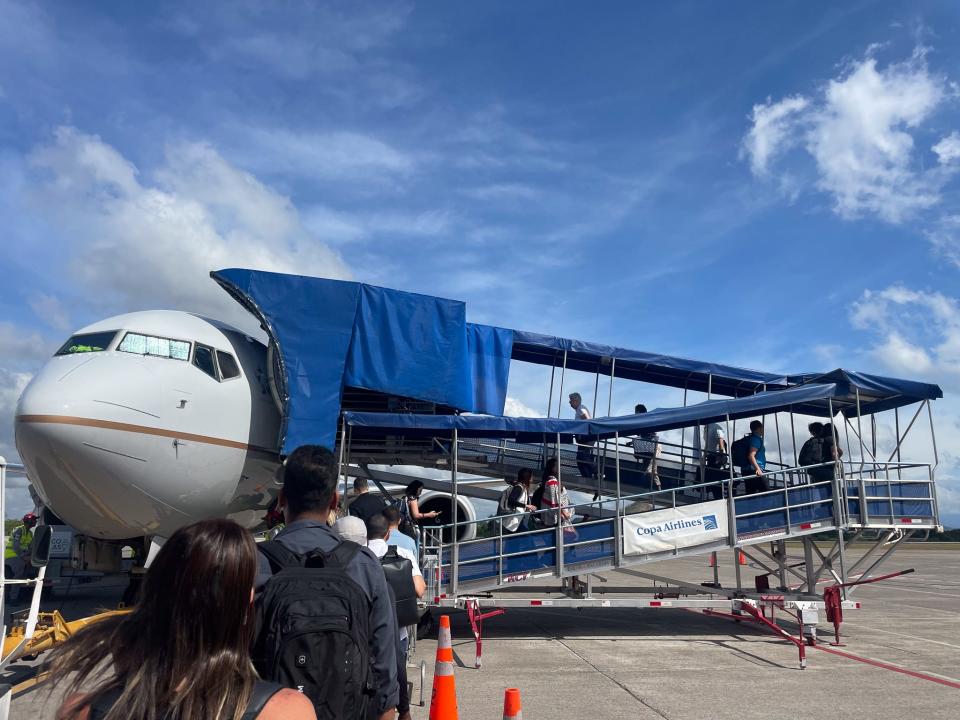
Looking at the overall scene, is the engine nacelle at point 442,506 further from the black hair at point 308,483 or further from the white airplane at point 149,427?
the black hair at point 308,483

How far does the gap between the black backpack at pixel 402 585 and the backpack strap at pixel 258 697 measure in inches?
89.9

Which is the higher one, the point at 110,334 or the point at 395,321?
the point at 395,321

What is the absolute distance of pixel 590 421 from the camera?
1207cm

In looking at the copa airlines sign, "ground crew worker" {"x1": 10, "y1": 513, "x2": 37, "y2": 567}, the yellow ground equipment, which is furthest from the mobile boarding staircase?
"ground crew worker" {"x1": 10, "y1": 513, "x2": 37, "y2": 567}

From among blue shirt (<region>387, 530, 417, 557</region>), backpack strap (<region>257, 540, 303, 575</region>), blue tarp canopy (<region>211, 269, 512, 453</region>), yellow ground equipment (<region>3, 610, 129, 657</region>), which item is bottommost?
yellow ground equipment (<region>3, 610, 129, 657</region>)

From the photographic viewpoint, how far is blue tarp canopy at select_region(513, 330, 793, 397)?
48.1 feet

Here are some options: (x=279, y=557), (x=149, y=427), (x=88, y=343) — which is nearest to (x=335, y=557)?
(x=279, y=557)

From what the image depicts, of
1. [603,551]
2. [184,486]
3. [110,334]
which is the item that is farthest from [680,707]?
[110,334]

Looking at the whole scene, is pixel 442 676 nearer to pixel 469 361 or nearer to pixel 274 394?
pixel 274 394

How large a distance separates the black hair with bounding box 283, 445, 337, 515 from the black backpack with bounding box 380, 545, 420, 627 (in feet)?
3.23

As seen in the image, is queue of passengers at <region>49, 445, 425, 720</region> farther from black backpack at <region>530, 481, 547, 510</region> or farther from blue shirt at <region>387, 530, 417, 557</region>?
black backpack at <region>530, 481, 547, 510</region>

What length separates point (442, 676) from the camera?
15.5 feet

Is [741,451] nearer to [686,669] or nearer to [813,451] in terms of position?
[813,451]

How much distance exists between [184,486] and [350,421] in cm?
280
